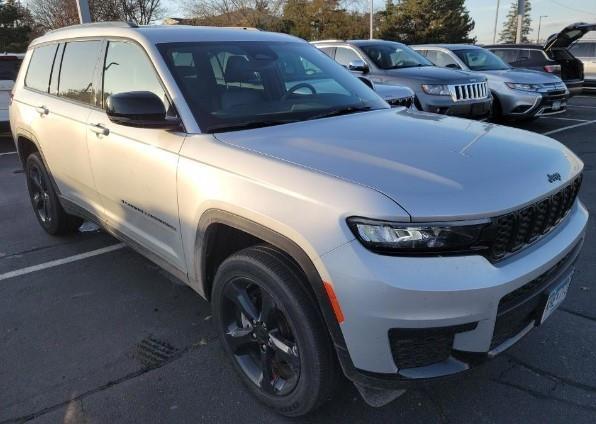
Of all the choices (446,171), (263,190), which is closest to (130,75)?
(263,190)

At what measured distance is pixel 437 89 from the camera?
325 inches

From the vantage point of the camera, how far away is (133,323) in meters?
3.29

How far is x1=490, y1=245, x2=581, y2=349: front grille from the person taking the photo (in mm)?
1927

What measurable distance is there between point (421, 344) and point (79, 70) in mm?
3254

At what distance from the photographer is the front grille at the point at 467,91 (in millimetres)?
8234

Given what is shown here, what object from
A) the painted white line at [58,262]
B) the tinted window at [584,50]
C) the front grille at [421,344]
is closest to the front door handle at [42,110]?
the painted white line at [58,262]

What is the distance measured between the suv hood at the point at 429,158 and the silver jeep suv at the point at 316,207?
11 mm

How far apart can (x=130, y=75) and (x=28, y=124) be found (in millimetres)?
1894

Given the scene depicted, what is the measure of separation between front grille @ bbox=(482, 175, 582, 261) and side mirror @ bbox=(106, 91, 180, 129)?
1694mm

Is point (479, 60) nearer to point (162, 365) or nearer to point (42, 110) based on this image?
point (42, 110)

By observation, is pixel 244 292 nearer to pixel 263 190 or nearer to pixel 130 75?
pixel 263 190

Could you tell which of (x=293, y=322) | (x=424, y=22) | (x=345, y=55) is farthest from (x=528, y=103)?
(x=424, y=22)

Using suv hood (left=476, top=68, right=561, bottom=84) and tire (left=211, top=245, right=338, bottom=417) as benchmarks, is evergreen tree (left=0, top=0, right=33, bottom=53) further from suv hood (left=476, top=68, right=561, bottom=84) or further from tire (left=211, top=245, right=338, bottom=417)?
tire (left=211, top=245, right=338, bottom=417)

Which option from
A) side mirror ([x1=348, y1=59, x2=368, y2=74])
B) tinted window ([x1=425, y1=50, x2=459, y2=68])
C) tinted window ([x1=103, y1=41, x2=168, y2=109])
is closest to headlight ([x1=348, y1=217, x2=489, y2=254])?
tinted window ([x1=103, y1=41, x2=168, y2=109])
